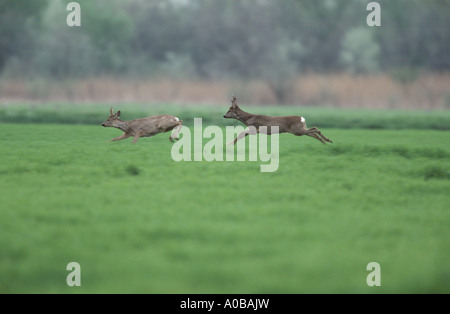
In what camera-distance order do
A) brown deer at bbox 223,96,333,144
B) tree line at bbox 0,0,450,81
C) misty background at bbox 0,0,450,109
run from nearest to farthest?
brown deer at bbox 223,96,333,144 → misty background at bbox 0,0,450,109 → tree line at bbox 0,0,450,81

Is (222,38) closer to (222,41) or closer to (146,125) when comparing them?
(222,41)

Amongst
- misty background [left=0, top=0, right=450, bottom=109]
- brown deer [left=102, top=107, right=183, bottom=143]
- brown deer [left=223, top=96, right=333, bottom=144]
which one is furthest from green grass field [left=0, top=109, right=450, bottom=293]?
misty background [left=0, top=0, right=450, bottom=109]

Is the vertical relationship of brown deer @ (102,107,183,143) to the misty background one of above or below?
below

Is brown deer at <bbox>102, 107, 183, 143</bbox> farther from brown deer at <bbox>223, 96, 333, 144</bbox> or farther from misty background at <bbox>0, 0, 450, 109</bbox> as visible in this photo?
misty background at <bbox>0, 0, 450, 109</bbox>

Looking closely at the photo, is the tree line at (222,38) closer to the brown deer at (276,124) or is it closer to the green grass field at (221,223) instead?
the brown deer at (276,124)

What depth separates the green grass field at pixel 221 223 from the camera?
18.5ft

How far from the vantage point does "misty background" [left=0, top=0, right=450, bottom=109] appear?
47.7 meters

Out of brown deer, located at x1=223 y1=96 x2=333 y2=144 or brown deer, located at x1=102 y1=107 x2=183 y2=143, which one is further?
brown deer, located at x1=102 y1=107 x2=183 y2=143

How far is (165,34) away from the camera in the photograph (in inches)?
2295

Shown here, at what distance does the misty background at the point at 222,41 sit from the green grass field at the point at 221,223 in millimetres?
A: 28496

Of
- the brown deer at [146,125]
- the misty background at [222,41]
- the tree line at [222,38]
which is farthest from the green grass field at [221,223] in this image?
the tree line at [222,38]

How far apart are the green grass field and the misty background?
28496 millimetres

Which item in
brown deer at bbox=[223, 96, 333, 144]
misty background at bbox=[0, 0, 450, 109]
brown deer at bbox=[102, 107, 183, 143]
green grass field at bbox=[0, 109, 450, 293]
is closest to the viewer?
green grass field at bbox=[0, 109, 450, 293]

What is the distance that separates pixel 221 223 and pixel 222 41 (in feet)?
164
